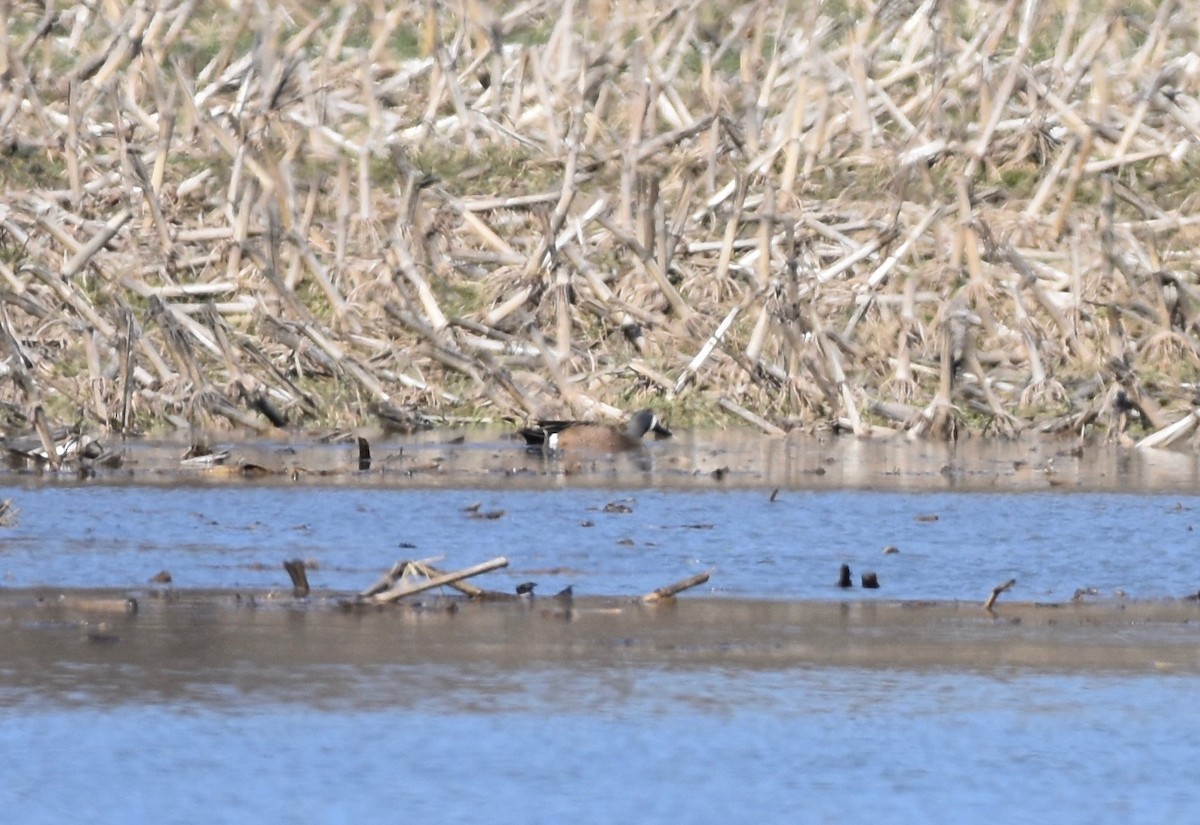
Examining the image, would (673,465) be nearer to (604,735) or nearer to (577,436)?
(577,436)

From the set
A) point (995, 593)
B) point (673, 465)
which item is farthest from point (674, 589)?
point (673, 465)

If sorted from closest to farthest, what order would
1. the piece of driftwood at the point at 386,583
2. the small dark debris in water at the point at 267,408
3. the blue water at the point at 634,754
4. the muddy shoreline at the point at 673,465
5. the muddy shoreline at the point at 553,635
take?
1. the blue water at the point at 634,754
2. the muddy shoreline at the point at 553,635
3. the piece of driftwood at the point at 386,583
4. the muddy shoreline at the point at 673,465
5. the small dark debris in water at the point at 267,408

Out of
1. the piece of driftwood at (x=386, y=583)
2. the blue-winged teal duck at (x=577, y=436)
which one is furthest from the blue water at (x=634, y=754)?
the blue-winged teal duck at (x=577, y=436)

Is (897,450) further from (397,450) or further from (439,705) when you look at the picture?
(439,705)

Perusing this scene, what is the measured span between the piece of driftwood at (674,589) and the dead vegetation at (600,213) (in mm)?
7279

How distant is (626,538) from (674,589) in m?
2.73

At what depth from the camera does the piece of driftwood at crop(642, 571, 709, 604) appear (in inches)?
447

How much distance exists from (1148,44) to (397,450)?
14.0 m

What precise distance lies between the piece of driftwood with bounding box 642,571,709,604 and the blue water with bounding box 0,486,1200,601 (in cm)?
40

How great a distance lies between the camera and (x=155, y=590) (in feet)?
38.2

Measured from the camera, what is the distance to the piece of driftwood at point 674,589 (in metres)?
11.4

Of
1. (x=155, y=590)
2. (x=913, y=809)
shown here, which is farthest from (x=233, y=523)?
(x=913, y=809)

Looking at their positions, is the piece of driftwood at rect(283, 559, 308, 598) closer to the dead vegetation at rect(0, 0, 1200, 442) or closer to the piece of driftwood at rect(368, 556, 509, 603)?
the piece of driftwood at rect(368, 556, 509, 603)

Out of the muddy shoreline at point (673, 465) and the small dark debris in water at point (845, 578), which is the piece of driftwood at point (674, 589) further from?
the muddy shoreline at point (673, 465)
